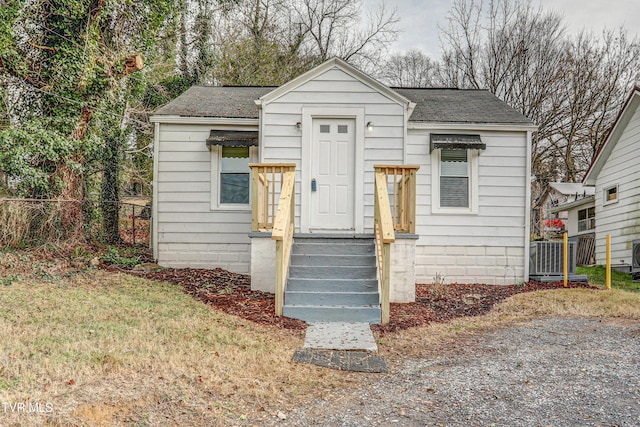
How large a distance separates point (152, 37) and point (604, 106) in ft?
54.5

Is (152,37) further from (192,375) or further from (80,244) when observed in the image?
(192,375)

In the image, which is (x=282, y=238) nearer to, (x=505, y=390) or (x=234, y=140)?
(x=505, y=390)

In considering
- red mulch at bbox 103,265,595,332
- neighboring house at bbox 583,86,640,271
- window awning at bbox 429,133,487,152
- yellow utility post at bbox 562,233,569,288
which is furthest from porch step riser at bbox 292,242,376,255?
neighboring house at bbox 583,86,640,271

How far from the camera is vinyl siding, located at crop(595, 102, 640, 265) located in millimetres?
10234

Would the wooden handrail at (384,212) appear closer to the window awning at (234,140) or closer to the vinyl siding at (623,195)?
the window awning at (234,140)

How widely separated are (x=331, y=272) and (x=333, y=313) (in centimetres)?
78

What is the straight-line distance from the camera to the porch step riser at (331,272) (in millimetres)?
5988

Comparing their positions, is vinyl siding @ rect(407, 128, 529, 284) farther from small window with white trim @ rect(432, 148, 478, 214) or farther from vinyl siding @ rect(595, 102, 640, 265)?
vinyl siding @ rect(595, 102, 640, 265)

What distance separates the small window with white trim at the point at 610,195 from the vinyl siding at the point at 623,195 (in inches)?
3.4

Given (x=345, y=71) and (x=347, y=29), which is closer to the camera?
(x=345, y=71)

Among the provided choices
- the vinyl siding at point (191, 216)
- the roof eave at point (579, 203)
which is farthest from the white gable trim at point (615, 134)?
the vinyl siding at point (191, 216)

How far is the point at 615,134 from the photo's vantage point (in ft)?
36.1

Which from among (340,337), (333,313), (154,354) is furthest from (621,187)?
(154,354)

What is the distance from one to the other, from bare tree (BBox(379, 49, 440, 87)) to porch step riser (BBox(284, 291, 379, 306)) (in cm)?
1712
